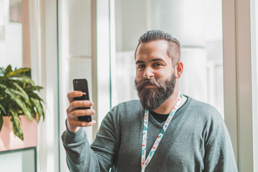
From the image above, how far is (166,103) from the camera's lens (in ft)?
4.60

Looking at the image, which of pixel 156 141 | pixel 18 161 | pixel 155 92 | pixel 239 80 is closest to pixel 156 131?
pixel 156 141

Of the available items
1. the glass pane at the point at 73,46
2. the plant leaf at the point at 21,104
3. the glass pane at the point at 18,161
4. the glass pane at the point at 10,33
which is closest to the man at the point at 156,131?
the glass pane at the point at 73,46

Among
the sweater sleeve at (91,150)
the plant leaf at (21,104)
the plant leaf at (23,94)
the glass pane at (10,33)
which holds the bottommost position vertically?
the sweater sleeve at (91,150)

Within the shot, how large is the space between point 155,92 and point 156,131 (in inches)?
7.2

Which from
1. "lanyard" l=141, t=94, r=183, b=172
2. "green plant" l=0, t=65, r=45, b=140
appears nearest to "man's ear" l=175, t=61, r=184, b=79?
"lanyard" l=141, t=94, r=183, b=172

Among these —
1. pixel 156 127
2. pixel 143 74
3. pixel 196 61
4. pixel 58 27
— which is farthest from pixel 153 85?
pixel 58 27

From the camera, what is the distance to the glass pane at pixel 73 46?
2.36 m

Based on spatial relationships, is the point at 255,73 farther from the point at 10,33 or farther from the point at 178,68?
the point at 10,33

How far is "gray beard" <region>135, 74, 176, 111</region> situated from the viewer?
135 centimetres

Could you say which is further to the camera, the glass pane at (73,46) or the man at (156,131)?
the glass pane at (73,46)

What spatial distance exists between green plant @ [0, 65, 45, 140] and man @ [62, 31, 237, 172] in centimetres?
121

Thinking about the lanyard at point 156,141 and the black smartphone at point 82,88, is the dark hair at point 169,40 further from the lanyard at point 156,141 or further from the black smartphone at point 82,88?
the black smartphone at point 82,88

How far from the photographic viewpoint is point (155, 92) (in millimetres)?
1354

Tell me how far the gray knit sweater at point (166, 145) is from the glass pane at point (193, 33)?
0.17m
